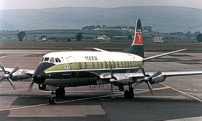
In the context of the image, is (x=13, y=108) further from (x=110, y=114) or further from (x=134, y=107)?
(x=134, y=107)

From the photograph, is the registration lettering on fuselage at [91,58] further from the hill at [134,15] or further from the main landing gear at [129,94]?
the hill at [134,15]

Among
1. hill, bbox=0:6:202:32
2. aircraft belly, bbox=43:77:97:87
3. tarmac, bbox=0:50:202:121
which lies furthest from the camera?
hill, bbox=0:6:202:32

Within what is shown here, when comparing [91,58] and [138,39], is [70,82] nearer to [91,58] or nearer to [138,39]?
[91,58]

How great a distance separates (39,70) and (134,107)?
7.69m

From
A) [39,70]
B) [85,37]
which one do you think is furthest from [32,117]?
[85,37]

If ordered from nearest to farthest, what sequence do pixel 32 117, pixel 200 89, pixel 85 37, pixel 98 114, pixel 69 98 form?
1. pixel 32 117
2. pixel 98 114
3. pixel 69 98
4. pixel 200 89
5. pixel 85 37

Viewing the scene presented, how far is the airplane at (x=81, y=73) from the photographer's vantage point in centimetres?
2297

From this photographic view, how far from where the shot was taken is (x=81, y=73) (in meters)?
24.9

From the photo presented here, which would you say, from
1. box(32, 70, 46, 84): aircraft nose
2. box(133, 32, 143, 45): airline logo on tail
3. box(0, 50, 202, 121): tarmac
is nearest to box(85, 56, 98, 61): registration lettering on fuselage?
box(0, 50, 202, 121): tarmac

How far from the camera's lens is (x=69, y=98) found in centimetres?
2612

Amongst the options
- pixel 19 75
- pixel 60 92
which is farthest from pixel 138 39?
pixel 19 75

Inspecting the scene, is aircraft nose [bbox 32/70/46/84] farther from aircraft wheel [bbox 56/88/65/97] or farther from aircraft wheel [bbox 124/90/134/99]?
aircraft wheel [bbox 124/90/134/99]

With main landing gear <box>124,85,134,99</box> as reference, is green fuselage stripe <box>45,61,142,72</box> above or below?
above

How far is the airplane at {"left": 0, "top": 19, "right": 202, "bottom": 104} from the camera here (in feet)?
75.4
